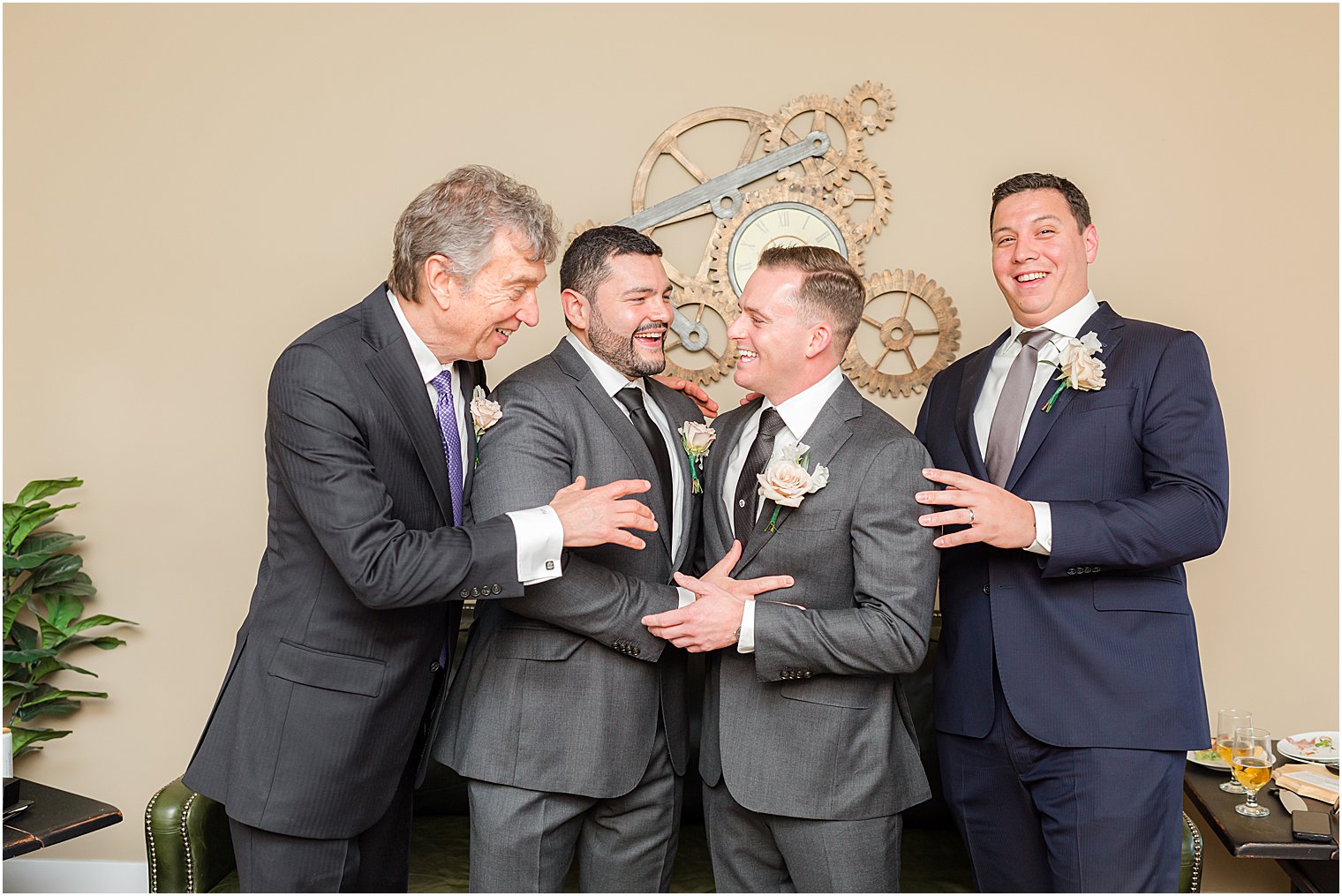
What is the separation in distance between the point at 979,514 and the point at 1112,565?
35cm

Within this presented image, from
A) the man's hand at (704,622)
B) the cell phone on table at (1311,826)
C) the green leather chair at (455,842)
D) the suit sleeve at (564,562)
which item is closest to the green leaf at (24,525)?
the green leather chair at (455,842)

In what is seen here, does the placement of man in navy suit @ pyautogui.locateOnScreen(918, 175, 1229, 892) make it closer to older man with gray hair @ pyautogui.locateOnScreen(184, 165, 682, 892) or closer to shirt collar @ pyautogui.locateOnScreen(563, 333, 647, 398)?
shirt collar @ pyautogui.locateOnScreen(563, 333, 647, 398)

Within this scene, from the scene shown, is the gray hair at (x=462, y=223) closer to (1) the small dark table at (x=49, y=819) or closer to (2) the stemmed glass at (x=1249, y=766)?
(1) the small dark table at (x=49, y=819)

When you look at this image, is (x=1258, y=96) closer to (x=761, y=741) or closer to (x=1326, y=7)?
(x=1326, y=7)

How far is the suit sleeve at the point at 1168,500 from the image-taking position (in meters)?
2.38

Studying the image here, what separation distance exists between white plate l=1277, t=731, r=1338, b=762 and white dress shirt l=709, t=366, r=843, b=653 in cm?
207

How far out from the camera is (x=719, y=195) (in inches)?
157

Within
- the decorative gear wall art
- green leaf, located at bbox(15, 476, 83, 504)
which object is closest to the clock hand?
the decorative gear wall art

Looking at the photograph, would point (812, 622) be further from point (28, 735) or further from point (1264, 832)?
point (28, 735)

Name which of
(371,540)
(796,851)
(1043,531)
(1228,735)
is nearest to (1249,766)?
(1228,735)

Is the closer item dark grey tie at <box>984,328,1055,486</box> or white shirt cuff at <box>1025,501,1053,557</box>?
white shirt cuff at <box>1025,501,1053,557</box>

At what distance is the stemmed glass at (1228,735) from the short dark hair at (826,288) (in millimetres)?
1735

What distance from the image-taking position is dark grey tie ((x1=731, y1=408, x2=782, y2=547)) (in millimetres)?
2525

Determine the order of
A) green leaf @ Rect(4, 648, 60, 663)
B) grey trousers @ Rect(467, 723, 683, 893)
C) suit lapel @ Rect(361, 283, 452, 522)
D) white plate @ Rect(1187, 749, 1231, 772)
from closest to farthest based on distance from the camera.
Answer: suit lapel @ Rect(361, 283, 452, 522)
grey trousers @ Rect(467, 723, 683, 893)
white plate @ Rect(1187, 749, 1231, 772)
green leaf @ Rect(4, 648, 60, 663)
